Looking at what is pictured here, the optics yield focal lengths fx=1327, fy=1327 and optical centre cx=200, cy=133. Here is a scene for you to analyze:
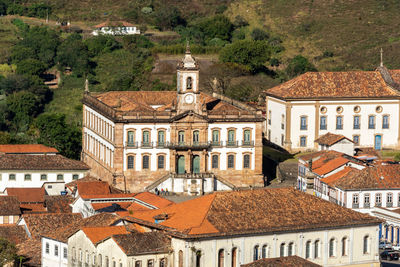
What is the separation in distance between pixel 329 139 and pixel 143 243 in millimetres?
43920

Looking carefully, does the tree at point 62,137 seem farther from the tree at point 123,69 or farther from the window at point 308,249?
the window at point 308,249

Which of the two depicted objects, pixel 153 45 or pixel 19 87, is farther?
pixel 153 45

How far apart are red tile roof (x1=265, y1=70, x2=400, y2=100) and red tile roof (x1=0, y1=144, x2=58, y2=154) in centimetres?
2115

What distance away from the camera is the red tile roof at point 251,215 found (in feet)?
243

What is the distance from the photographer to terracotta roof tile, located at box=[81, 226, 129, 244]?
74.9 m

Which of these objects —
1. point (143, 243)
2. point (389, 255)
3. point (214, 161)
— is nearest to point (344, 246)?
point (389, 255)

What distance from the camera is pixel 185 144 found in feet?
338

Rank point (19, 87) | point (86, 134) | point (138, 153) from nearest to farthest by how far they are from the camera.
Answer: point (138, 153), point (86, 134), point (19, 87)

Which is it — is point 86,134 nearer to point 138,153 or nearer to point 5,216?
point 138,153

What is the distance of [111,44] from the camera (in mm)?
167625

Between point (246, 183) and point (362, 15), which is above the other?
point (362, 15)

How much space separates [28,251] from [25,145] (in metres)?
33.3

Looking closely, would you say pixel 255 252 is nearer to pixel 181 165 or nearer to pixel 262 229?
pixel 262 229

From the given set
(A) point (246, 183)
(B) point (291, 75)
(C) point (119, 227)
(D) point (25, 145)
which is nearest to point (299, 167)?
(A) point (246, 183)
